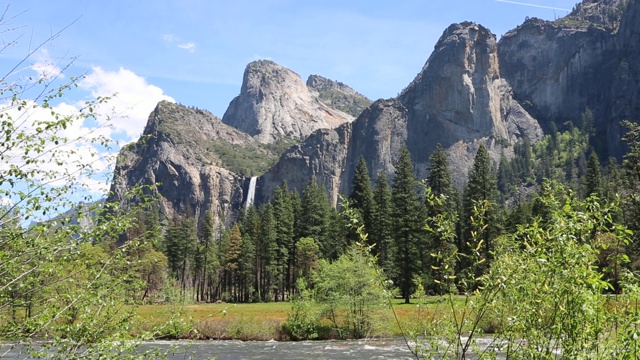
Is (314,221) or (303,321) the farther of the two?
(314,221)

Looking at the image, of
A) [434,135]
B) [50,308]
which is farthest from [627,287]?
[434,135]

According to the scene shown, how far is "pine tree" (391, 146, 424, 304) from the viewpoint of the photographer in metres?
49.6

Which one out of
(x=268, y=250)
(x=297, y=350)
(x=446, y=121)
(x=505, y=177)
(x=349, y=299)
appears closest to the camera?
(x=297, y=350)

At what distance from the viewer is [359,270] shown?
1286 inches

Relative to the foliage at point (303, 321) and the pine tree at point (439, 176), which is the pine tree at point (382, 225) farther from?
the foliage at point (303, 321)

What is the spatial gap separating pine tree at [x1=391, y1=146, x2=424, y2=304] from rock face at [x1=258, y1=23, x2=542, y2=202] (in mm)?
120849

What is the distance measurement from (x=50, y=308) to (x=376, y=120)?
617 ft

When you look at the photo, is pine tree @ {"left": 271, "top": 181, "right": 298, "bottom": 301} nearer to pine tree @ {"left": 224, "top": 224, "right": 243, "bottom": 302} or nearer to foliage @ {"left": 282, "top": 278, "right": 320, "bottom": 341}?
pine tree @ {"left": 224, "top": 224, "right": 243, "bottom": 302}

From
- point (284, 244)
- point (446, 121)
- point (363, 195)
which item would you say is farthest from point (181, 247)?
point (446, 121)

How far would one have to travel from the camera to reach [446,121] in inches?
7180

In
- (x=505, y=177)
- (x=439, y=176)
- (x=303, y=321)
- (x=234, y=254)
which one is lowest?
(x=303, y=321)

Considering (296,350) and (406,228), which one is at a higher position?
(406,228)

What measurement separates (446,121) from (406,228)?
138832mm

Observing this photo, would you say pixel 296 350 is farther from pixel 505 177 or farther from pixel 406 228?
pixel 505 177
